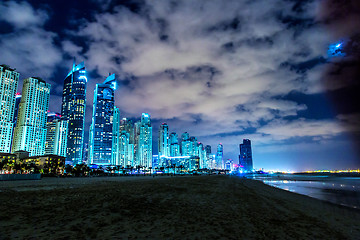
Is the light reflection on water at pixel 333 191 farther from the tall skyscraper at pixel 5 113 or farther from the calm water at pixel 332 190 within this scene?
the tall skyscraper at pixel 5 113

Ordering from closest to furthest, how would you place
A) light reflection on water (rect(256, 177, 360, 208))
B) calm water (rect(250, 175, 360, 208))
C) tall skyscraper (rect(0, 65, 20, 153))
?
light reflection on water (rect(256, 177, 360, 208)), calm water (rect(250, 175, 360, 208)), tall skyscraper (rect(0, 65, 20, 153))

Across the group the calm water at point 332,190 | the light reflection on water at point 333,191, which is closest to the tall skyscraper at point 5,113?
the calm water at point 332,190

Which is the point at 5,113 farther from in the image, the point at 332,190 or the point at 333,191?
the point at 333,191

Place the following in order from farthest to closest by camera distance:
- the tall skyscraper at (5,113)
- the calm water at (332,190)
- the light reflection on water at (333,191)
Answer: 1. the tall skyscraper at (5,113)
2. the calm water at (332,190)
3. the light reflection on water at (333,191)

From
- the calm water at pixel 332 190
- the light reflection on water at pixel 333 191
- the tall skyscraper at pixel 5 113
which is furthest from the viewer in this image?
the tall skyscraper at pixel 5 113

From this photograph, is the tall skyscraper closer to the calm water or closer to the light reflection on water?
the calm water

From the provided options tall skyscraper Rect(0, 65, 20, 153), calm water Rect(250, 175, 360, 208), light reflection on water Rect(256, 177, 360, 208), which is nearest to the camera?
light reflection on water Rect(256, 177, 360, 208)

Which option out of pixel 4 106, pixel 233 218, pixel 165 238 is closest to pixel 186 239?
pixel 165 238

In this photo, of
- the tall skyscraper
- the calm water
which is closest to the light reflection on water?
the calm water

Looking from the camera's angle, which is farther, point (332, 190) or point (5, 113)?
point (5, 113)

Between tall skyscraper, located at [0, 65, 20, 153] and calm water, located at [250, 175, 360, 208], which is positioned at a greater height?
tall skyscraper, located at [0, 65, 20, 153]

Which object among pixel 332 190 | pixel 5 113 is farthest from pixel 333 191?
pixel 5 113

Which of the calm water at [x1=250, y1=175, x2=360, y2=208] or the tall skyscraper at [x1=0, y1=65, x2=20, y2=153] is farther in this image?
the tall skyscraper at [x1=0, y1=65, x2=20, y2=153]

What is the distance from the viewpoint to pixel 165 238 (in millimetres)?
8562
